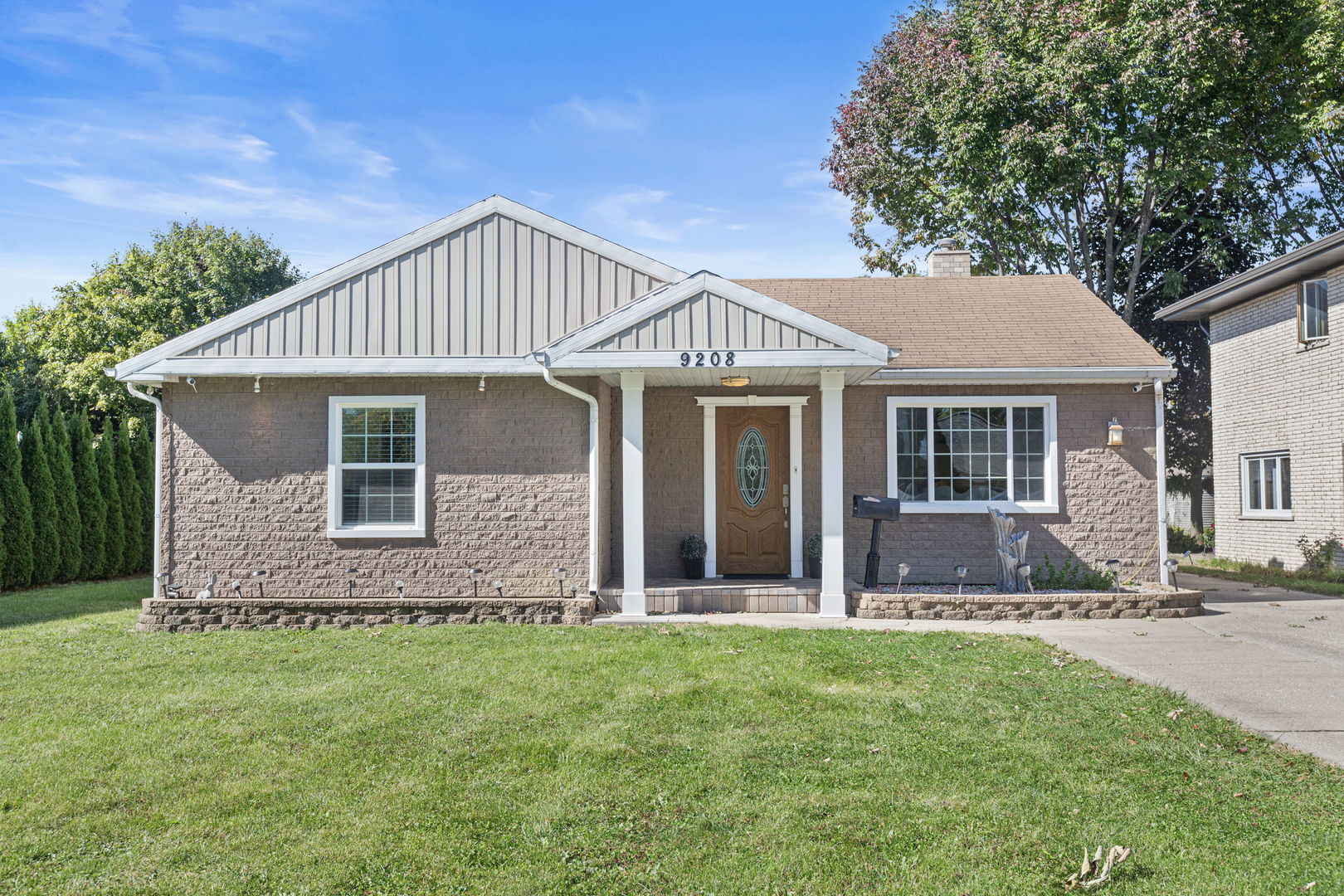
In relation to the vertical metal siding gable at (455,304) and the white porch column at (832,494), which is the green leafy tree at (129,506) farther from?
the white porch column at (832,494)

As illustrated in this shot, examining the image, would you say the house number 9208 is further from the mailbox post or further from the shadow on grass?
the shadow on grass

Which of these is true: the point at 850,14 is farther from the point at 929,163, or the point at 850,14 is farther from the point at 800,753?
the point at 800,753

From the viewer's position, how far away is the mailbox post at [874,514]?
10703mm

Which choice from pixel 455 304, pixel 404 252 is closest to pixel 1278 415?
pixel 455 304

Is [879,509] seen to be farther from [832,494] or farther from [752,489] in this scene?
[752,489]

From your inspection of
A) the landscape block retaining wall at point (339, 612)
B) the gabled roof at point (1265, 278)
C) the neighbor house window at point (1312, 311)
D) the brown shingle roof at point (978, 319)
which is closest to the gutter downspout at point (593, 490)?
the landscape block retaining wall at point (339, 612)

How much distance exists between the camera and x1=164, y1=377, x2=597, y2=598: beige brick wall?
34.3 feet

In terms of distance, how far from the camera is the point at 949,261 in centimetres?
1556

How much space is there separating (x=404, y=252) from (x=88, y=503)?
30.5 feet

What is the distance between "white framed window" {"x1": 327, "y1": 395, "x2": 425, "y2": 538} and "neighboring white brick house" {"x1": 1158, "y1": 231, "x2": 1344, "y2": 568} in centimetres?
1352

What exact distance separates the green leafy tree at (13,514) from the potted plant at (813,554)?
12.1 m

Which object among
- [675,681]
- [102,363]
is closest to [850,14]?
[675,681]

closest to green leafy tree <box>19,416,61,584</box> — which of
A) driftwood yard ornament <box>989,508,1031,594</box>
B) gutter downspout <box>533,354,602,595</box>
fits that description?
gutter downspout <box>533,354,602,595</box>

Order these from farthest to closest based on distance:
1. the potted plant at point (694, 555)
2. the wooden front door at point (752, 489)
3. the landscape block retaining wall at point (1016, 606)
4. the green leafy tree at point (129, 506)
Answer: the green leafy tree at point (129, 506) → the wooden front door at point (752, 489) → the potted plant at point (694, 555) → the landscape block retaining wall at point (1016, 606)
